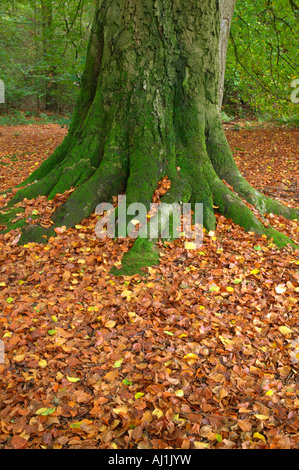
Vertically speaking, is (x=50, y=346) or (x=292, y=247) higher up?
(x=292, y=247)

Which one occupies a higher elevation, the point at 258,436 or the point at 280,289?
the point at 280,289

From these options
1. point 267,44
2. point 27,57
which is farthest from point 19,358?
point 27,57

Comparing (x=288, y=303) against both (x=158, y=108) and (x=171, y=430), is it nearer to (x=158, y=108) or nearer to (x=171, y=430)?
(x=171, y=430)

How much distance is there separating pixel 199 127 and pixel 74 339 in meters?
3.05

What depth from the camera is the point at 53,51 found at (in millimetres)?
10227

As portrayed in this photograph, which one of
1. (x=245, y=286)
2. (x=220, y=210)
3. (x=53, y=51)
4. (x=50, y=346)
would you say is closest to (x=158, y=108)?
(x=220, y=210)

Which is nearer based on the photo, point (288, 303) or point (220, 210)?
point (288, 303)

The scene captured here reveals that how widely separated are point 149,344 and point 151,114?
9.10ft

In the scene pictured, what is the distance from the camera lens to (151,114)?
13.3 feet

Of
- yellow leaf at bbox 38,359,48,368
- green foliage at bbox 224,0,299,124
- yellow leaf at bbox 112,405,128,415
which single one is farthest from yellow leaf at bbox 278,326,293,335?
green foliage at bbox 224,0,299,124

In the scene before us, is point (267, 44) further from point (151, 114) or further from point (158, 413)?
point (158, 413)

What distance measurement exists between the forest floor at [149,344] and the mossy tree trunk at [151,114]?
37cm

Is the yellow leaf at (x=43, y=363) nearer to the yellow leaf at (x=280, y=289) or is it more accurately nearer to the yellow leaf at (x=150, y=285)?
the yellow leaf at (x=150, y=285)

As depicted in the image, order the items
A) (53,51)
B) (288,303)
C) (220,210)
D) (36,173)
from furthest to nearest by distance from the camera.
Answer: (53,51), (36,173), (220,210), (288,303)
